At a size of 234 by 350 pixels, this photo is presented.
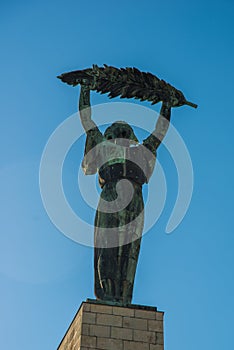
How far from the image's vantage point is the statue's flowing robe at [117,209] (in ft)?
53.8

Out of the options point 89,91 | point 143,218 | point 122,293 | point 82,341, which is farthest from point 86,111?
point 82,341

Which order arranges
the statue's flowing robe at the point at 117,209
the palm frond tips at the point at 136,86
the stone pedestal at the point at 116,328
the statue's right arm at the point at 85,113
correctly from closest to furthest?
the stone pedestal at the point at 116,328, the statue's flowing robe at the point at 117,209, the statue's right arm at the point at 85,113, the palm frond tips at the point at 136,86

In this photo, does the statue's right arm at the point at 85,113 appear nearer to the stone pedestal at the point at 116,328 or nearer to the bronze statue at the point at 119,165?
the bronze statue at the point at 119,165

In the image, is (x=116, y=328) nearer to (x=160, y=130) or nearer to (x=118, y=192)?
(x=118, y=192)

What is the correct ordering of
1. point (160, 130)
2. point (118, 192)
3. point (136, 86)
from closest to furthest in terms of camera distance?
point (118, 192) < point (160, 130) < point (136, 86)

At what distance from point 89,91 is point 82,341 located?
6.22 meters

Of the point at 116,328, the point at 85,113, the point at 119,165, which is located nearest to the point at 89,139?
the point at 85,113

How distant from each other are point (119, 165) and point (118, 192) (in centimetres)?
67

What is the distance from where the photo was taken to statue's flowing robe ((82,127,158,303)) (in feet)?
53.8

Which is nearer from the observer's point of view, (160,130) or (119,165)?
(119,165)

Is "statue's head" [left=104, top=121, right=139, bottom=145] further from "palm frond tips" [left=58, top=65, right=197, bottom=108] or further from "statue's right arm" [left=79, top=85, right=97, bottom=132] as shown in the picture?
"palm frond tips" [left=58, top=65, right=197, bottom=108]

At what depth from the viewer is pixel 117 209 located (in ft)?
55.8

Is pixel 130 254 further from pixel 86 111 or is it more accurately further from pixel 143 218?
pixel 86 111

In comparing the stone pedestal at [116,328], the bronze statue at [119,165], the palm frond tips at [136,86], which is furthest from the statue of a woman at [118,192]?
the stone pedestal at [116,328]
